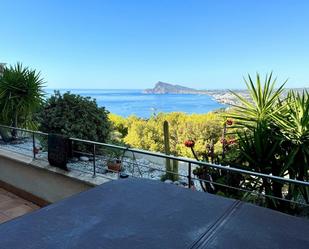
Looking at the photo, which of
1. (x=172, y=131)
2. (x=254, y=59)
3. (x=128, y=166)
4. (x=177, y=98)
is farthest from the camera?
(x=254, y=59)

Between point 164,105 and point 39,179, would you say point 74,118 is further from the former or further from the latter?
point 164,105

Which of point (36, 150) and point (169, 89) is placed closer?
point (36, 150)

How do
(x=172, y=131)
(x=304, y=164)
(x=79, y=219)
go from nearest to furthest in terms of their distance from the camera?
1. (x=79, y=219)
2. (x=304, y=164)
3. (x=172, y=131)

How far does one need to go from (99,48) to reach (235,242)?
Answer: 24742 mm

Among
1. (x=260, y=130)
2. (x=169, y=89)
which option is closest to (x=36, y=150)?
(x=260, y=130)

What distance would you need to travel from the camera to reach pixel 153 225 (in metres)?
1.12

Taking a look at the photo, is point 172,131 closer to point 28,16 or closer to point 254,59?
point 28,16

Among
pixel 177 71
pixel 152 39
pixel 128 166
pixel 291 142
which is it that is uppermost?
pixel 152 39

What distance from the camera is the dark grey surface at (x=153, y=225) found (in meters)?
0.98

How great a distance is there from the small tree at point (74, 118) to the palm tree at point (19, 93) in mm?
638

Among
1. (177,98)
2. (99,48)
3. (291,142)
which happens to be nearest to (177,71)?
(99,48)

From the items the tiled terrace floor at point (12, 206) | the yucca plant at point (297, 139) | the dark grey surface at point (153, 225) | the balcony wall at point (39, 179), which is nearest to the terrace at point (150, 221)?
the dark grey surface at point (153, 225)

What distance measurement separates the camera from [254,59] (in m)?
21.4

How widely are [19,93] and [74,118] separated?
50.6 inches
